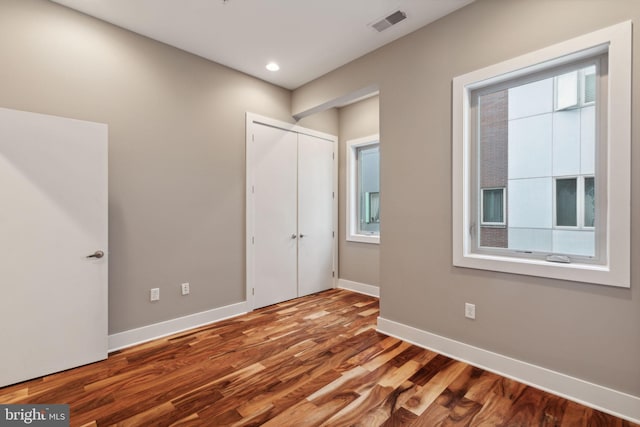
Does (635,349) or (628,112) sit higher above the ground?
(628,112)

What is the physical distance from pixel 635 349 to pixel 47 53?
178 inches

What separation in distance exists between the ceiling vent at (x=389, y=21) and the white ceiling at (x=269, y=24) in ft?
0.13

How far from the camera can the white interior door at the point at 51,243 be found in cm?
200

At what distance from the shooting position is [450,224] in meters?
2.43

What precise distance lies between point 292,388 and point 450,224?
5.77 ft

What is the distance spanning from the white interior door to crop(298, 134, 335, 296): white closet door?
7.69 ft

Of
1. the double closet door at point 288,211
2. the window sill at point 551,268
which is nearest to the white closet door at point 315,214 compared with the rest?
the double closet door at point 288,211

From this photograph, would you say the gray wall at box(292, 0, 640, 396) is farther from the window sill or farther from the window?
the window

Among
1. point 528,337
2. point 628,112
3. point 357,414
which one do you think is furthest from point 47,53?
point 528,337

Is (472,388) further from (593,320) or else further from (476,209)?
(476,209)

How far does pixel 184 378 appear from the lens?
2131 millimetres

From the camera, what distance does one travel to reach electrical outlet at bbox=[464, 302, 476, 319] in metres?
2.31

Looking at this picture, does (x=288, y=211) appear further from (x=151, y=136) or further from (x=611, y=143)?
(x=611, y=143)

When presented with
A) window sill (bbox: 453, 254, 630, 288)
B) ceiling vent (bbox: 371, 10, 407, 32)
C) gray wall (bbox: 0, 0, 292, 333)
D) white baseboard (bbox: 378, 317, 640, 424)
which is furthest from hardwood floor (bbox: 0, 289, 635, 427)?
ceiling vent (bbox: 371, 10, 407, 32)
